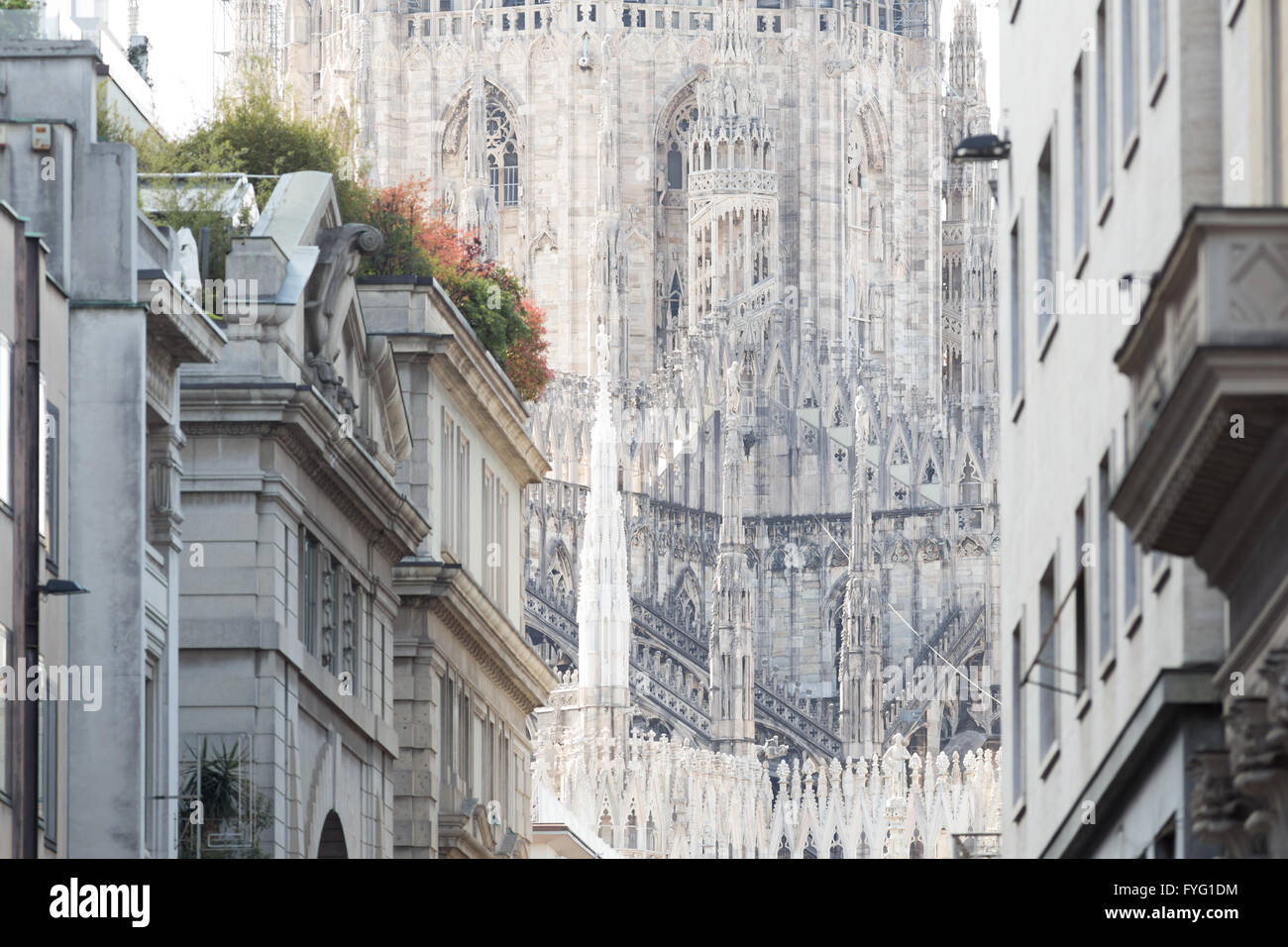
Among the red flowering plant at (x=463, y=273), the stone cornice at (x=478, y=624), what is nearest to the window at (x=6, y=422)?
the stone cornice at (x=478, y=624)

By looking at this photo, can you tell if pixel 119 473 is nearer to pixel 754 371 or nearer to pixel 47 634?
pixel 47 634

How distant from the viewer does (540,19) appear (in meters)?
159

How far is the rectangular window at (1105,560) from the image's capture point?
3353 centimetres

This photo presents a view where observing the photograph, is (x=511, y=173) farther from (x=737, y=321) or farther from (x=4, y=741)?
(x=4, y=741)

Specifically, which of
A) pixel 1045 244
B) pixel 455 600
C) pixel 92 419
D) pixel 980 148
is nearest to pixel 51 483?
pixel 92 419

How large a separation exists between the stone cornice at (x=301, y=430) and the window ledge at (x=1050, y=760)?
1035 centimetres

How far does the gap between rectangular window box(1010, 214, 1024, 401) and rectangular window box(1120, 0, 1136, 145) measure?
24.5ft

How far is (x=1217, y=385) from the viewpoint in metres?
21.8

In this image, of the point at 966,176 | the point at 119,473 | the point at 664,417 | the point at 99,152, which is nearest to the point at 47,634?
the point at 119,473

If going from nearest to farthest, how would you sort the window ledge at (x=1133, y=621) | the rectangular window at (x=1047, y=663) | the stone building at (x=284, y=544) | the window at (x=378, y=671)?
the window ledge at (x=1133, y=621) → the rectangular window at (x=1047, y=663) → the stone building at (x=284, y=544) → the window at (x=378, y=671)

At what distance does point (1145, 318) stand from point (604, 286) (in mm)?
127705

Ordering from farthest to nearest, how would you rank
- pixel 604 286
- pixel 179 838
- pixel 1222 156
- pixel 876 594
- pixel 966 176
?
1. pixel 966 176
2. pixel 604 286
3. pixel 876 594
4. pixel 179 838
5. pixel 1222 156

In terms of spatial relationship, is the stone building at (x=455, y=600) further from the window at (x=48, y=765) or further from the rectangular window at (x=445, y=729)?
the window at (x=48, y=765)

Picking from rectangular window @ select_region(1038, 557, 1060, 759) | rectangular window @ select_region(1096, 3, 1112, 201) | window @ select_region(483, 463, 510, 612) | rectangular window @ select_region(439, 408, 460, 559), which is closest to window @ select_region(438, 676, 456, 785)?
rectangular window @ select_region(439, 408, 460, 559)
